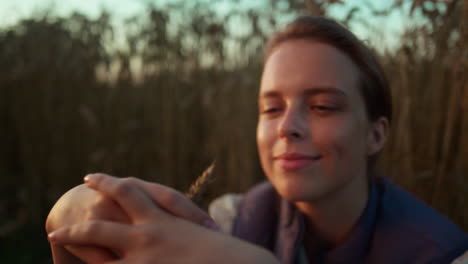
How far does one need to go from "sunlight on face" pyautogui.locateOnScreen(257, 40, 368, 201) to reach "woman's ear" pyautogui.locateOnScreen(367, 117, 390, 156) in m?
0.08

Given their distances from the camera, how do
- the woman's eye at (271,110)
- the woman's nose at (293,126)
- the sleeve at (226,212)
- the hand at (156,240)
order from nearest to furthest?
the hand at (156,240)
the woman's nose at (293,126)
the woman's eye at (271,110)
the sleeve at (226,212)

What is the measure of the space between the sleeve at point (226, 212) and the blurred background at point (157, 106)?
0.39m

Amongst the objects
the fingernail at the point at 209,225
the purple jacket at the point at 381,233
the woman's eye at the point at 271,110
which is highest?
the woman's eye at the point at 271,110

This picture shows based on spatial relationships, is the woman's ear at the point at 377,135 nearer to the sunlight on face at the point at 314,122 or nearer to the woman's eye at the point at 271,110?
the sunlight on face at the point at 314,122

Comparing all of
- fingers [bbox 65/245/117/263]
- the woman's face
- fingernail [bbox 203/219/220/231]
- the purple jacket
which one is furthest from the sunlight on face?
fingers [bbox 65/245/117/263]

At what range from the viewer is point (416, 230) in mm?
1010

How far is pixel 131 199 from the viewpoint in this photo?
553 millimetres

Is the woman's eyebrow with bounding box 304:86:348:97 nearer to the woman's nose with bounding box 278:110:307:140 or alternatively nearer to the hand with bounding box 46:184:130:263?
the woman's nose with bounding box 278:110:307:140

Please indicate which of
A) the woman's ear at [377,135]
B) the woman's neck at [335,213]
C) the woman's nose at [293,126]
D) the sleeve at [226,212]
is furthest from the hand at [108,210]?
the sleeve at [226,212]

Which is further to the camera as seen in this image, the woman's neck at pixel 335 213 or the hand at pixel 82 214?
the woman's neck at pixel 335 213

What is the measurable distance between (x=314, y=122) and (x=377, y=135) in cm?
28

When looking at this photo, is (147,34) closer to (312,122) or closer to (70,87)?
(70,87)

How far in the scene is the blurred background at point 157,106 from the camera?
5.37 ft

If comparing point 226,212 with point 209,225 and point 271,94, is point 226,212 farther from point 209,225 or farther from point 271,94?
point 209,225
